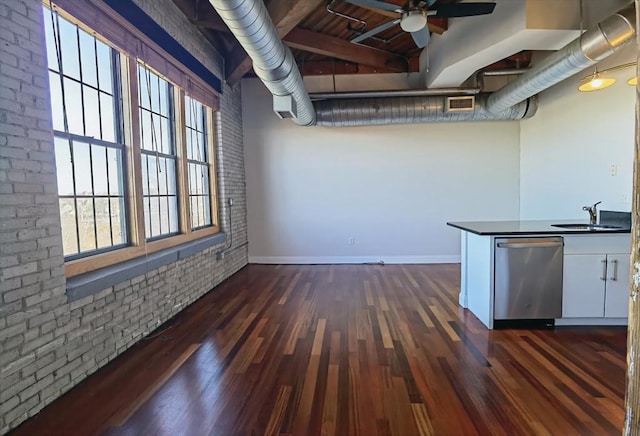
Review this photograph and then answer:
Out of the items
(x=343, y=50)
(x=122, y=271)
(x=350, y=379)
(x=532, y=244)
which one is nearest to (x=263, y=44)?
(x=122, y=271)

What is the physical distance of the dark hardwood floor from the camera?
1836 mm

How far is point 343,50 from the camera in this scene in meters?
4.78

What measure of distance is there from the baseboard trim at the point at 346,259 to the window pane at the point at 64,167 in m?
3.94

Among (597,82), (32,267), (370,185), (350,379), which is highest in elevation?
(597,82)

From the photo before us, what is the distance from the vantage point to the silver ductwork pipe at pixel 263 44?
2234 mm

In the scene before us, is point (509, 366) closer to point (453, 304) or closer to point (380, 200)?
point (453, 304)

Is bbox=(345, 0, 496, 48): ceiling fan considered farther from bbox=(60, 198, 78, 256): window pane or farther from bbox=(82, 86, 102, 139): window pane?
bbox=(60, 198, 78, 256): window pane

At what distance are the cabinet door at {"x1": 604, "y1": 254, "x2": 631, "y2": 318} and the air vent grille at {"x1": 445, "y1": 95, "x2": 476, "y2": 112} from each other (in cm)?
286

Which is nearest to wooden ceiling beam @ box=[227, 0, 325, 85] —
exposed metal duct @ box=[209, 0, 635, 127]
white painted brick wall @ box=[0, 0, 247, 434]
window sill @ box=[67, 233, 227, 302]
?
exposed metal duct @ box=[209, 0, 635, 127]

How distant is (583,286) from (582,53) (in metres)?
2.16

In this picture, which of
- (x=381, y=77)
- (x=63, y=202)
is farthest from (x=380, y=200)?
(x=63, y=202)

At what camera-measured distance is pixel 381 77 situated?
575 centimetres

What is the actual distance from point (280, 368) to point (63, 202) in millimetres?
1949

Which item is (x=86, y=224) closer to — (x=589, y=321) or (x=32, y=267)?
(x=32, y=267)
